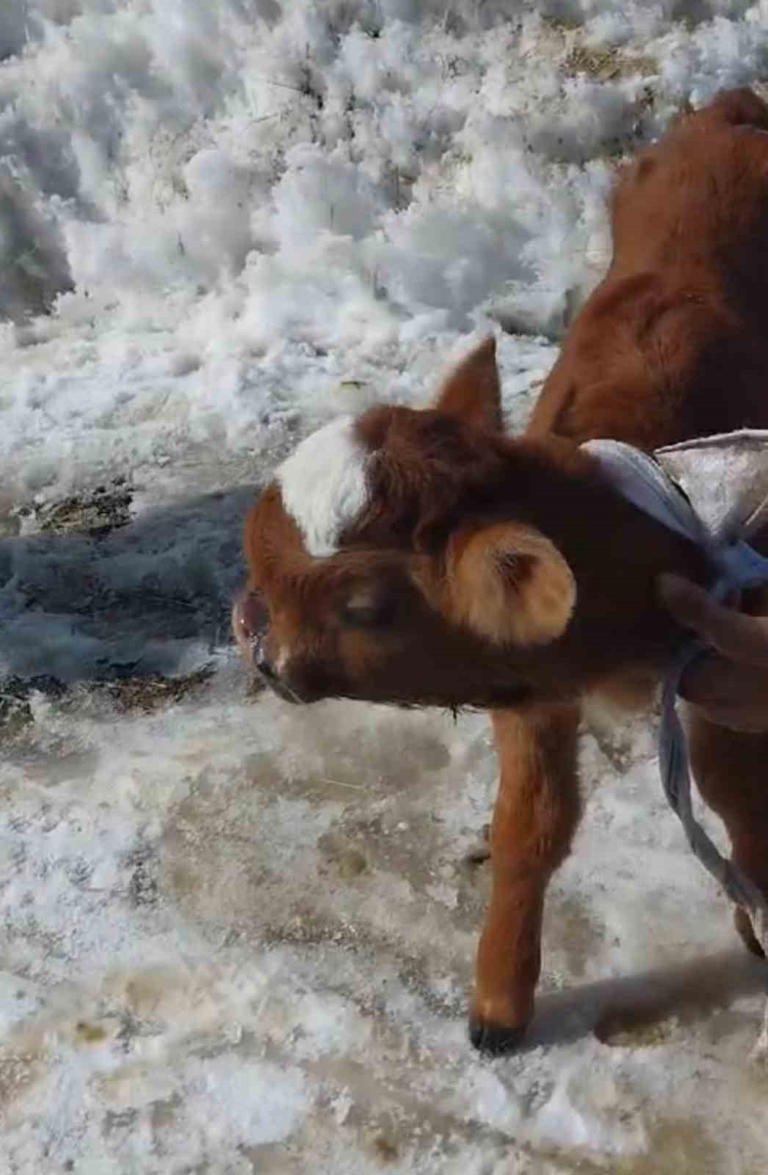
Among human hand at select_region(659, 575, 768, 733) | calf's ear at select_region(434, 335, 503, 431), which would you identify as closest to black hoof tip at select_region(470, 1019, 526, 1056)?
human hand at select_region(659, 575, 768, 733)

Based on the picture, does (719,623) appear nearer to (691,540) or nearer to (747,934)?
(691,540)

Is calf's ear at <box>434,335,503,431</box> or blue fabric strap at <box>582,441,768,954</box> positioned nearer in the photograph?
blue fabric strap at <box>582,441,768,954</box>

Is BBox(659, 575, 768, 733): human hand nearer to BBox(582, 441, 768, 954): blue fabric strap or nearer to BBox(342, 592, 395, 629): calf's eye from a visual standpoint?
BBox(582, 441, 768, 954): blue fabric strap

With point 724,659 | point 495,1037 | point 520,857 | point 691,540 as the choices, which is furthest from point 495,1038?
point 691,540

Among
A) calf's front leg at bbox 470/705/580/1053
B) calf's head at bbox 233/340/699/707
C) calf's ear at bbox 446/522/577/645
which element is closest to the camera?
calf's ear at bbox 446/522/577/645

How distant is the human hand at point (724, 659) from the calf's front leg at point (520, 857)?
1.67 feet

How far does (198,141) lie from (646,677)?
195 inches

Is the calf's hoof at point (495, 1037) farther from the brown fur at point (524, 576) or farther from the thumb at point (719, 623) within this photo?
the thumb at point (719, 623)

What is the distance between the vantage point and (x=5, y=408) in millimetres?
5535

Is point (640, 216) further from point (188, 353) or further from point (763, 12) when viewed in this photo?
point (763, 12)

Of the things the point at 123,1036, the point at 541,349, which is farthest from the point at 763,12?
the point at 123,1036

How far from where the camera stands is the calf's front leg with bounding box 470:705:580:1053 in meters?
3.02

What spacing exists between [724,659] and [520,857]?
88 cm

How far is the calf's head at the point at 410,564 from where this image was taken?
7.33ft
